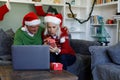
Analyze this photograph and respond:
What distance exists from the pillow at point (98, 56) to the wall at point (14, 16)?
1.94 meters

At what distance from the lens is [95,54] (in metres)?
2.41

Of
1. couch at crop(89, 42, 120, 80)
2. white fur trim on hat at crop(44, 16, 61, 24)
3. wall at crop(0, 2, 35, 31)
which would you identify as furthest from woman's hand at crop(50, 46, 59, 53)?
wall at crop(0, 2, 35, 31)

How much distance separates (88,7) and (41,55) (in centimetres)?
298

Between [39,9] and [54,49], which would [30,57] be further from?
[39,9]

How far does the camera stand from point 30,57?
170cm

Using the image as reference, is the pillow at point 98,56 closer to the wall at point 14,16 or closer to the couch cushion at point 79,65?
the couch cushion at point 79,65

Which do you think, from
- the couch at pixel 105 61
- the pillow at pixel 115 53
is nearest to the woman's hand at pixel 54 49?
the couch at pixel 105 61

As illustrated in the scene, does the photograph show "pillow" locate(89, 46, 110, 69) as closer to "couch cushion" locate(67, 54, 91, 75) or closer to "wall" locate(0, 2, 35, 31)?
"couch cushion" locate(67, 54, 91, 75)

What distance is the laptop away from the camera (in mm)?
1688

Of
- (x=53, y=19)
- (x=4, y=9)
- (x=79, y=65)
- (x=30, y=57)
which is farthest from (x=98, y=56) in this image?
(x=4, y=9)

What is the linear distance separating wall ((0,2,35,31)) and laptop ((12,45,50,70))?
2.14 meters

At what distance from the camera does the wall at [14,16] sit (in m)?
3.75

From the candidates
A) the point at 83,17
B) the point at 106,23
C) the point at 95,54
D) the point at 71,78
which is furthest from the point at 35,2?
the point at 71,78

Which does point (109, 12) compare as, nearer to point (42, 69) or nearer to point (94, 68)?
point (94, 68)
